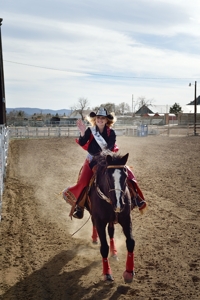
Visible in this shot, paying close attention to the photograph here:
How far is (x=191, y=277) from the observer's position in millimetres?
5371

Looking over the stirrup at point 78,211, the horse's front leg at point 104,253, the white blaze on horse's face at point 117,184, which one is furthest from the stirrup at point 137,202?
the white blaze on horse's face at point 117,184

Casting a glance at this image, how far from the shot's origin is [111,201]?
4.98 m

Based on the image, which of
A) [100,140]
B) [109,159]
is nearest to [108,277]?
[109,159]

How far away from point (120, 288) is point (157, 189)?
711 cm

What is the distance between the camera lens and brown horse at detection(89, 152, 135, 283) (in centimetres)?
498

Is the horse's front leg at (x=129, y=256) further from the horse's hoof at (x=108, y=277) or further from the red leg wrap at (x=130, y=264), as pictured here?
the horse's hoof at (x=108, y=277)

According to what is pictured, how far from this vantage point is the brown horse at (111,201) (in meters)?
4.98

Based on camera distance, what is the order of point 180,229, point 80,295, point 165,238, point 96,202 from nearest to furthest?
1. point 80,295
2. point 96,202
3. point 165,238
4. point 180,229

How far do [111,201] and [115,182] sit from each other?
275 millimetres

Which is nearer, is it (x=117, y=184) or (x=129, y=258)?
(x=117, y=184)

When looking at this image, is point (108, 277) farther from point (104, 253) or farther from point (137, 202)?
point (137, 202)

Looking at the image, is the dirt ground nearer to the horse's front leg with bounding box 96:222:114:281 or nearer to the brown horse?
the horse's front leg with bounding box 96:222:114:281

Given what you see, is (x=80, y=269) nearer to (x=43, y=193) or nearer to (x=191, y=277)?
(x=191, y=277)

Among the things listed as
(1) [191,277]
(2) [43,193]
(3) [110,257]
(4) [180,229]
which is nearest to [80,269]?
(3) [110,257]
